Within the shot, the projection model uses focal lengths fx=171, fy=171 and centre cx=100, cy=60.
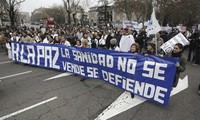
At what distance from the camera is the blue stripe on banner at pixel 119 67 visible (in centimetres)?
419

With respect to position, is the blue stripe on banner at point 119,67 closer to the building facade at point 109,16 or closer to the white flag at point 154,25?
the white flag at point 154,25

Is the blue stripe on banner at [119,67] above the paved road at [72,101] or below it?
Answer: above

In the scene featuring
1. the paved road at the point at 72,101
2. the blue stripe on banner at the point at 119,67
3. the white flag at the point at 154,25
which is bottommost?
the paved road at the point at 72,101

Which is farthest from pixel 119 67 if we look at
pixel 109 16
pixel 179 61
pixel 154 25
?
pixel 109 16

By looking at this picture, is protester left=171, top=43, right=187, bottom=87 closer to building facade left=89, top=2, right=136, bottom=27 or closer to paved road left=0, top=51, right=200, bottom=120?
paved road left=0, top=51, right=200, bottom=120

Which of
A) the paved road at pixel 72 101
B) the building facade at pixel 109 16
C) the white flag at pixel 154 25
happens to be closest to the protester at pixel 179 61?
the paved road at pixel 72 101

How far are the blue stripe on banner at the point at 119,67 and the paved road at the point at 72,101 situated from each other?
0.35 m

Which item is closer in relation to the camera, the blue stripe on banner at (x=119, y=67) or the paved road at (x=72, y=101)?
the paved road at (x=72, y=101)

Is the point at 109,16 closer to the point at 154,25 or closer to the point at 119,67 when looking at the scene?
the point at 154,25

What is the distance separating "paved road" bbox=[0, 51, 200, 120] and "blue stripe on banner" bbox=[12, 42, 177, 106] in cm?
35

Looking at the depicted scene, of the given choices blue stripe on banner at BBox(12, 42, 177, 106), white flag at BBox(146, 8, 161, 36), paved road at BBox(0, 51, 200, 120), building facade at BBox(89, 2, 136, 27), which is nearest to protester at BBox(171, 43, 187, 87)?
blue stripe on banner at BBox(12, 42, 177, 106)

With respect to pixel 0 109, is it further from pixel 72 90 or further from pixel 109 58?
pixel 109 58

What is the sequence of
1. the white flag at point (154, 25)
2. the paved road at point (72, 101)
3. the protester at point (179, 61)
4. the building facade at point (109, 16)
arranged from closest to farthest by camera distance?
the paved road at point (72, 101)
the protester at point (179, 61)
the white flag at point (154, 25)
the building facade at point (109, 16)

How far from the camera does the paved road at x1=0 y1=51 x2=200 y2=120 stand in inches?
159
